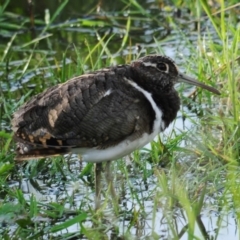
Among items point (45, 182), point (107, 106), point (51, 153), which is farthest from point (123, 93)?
point (45, 182)

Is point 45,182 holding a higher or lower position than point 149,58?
lower

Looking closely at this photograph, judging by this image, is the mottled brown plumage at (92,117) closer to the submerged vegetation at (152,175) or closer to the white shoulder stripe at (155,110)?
the white shoulder stripe at (155,110)

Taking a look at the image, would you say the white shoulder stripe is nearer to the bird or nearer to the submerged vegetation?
the bird

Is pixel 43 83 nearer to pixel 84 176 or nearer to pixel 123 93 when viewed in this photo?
pixel 84 176

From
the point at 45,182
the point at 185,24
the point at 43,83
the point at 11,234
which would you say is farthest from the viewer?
the point at 185,24

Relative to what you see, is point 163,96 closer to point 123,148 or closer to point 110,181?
point 123,148

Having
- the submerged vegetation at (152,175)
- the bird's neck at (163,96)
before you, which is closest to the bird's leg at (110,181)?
the submerged vegetation at (152,175)

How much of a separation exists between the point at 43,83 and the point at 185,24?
156 cm

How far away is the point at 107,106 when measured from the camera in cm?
540

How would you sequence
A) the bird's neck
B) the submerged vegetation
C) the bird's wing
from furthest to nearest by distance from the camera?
1. the bird's neck
2. the bird's wing
3. the submerged vegetation

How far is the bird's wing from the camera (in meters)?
5.37

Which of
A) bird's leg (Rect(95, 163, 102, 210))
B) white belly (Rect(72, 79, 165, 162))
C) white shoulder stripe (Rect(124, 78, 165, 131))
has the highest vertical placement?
white shoulder stripe (Rect(124, 78, 165, 131))

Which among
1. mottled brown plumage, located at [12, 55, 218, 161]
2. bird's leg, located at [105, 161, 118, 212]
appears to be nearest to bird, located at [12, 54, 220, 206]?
mottled brown plumage, located at [12, 55, 218, 161]

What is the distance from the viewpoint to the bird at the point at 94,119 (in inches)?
212
